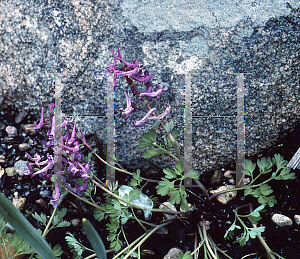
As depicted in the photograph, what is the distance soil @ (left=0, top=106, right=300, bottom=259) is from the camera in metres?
1.24

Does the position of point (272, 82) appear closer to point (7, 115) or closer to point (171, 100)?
point (171, 100)

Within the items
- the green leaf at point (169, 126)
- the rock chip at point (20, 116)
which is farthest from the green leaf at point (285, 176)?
the rock chip at point (20, 116)

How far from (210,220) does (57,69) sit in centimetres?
105

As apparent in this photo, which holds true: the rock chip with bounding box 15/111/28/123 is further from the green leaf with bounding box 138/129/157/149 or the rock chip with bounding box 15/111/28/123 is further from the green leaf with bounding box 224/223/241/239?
the green leaf with bounding box 224/223/241/239

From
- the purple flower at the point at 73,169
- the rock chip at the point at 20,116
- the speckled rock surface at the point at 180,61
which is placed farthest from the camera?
the rock chip at the point at 20,116

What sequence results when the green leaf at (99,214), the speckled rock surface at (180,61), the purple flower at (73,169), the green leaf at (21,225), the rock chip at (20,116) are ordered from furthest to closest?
the rock chip at (20,116) → the speckled rock surface at (180,61) → the green leaf at (99,214) → the purple flower at (73,169) → the green leaf at (21,225)

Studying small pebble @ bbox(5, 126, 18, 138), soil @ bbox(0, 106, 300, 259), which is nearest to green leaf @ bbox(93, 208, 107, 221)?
soil @ bbox(0, 106, 300, 259)

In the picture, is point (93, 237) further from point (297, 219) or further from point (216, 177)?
point (297, 219)

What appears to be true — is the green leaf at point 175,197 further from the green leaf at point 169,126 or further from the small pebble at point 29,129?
the small pebble at point 29,129

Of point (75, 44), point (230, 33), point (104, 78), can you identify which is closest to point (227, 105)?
point (230, 33)

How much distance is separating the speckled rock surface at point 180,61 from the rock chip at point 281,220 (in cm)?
31

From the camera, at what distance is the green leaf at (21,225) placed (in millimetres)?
680

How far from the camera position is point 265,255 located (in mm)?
1211

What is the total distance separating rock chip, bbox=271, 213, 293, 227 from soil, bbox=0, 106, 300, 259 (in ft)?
0.06
